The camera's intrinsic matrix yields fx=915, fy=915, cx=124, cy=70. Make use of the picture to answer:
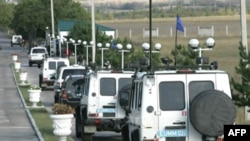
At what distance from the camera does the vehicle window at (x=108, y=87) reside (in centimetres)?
2441

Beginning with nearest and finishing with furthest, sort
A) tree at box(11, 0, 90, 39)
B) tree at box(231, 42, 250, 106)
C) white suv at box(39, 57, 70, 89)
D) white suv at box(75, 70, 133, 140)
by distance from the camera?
white suv at box(75, 70, 133, 140) → tree at box(231, 42, 250, 106) → white suv at box(39, 57, 70, 89) → tree at box(11, 0, 90, 39)

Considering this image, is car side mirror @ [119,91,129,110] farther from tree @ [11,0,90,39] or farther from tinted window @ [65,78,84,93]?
tree @ [11,0,90,39]

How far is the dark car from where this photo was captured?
105 ft

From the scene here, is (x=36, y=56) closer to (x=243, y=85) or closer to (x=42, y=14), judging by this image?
(x=42, y=14)

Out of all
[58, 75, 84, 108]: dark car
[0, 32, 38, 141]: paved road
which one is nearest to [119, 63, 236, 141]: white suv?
[0, 32, 38, 141]: paved road

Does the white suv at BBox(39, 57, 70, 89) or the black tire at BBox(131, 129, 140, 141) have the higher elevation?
the black tire at BBox(131, 129, 140, 141)

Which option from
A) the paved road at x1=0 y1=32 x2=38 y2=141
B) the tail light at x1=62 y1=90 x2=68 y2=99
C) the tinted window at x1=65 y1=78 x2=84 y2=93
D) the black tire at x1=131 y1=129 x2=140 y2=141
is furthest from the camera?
the tail light at x1=62 y1=90 x2=68 y2=99

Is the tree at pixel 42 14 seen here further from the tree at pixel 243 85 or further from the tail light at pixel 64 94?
the tree at pixel 243 85

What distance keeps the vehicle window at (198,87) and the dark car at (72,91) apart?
1458 centimetres

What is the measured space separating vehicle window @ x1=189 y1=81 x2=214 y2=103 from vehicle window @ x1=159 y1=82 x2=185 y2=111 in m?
0.16

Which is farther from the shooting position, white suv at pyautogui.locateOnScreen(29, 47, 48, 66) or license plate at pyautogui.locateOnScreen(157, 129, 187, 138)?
white suv at pyautogui.locateOnScreen(29, 47, 48, 66)

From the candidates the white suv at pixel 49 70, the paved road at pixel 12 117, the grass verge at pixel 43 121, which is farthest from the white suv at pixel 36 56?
the grass verge at pixel 43 121

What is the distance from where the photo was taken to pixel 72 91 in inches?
1328

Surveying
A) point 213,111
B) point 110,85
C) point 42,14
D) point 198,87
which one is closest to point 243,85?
point 110,85
